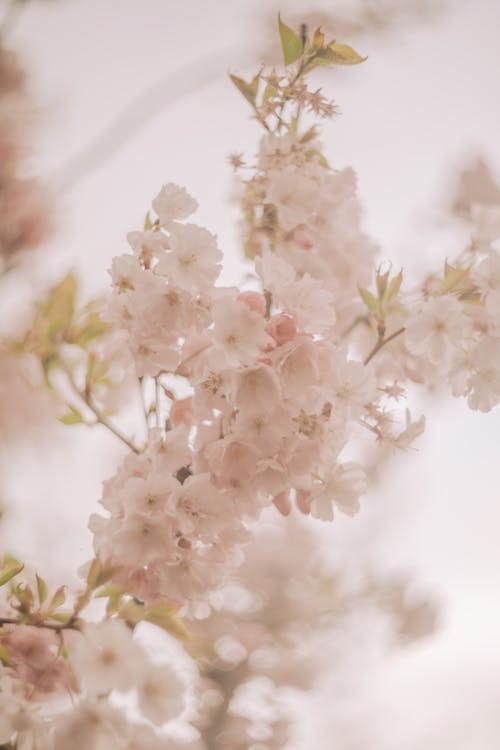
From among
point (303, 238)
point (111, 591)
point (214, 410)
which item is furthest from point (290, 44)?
point (111, 591)

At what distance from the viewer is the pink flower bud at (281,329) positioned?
1.42ft

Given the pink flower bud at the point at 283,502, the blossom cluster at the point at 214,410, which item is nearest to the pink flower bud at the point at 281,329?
the blossom cluster at the point at 214,410

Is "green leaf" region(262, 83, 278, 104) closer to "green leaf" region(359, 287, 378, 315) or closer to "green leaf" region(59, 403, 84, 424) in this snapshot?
"green leaf" region(359, 287, 378, 315)

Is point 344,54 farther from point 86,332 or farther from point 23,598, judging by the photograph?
point 23,598

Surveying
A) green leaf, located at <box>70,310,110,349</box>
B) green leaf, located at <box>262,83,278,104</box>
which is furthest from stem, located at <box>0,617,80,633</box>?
green leaf, located at <box>262,83,278,104</box>

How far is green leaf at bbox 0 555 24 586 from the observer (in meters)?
0.46

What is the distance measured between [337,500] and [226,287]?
168mm

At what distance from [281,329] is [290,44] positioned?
24 cm

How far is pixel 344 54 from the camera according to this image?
1.66 ft

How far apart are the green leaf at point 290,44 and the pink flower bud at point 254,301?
203 millimetres

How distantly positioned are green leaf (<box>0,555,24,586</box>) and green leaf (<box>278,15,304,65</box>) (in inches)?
16.9

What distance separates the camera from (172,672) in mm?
344

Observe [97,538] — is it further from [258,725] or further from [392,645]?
[392,645]

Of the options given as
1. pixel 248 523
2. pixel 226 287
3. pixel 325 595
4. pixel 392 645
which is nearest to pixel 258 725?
pixel 325 595
